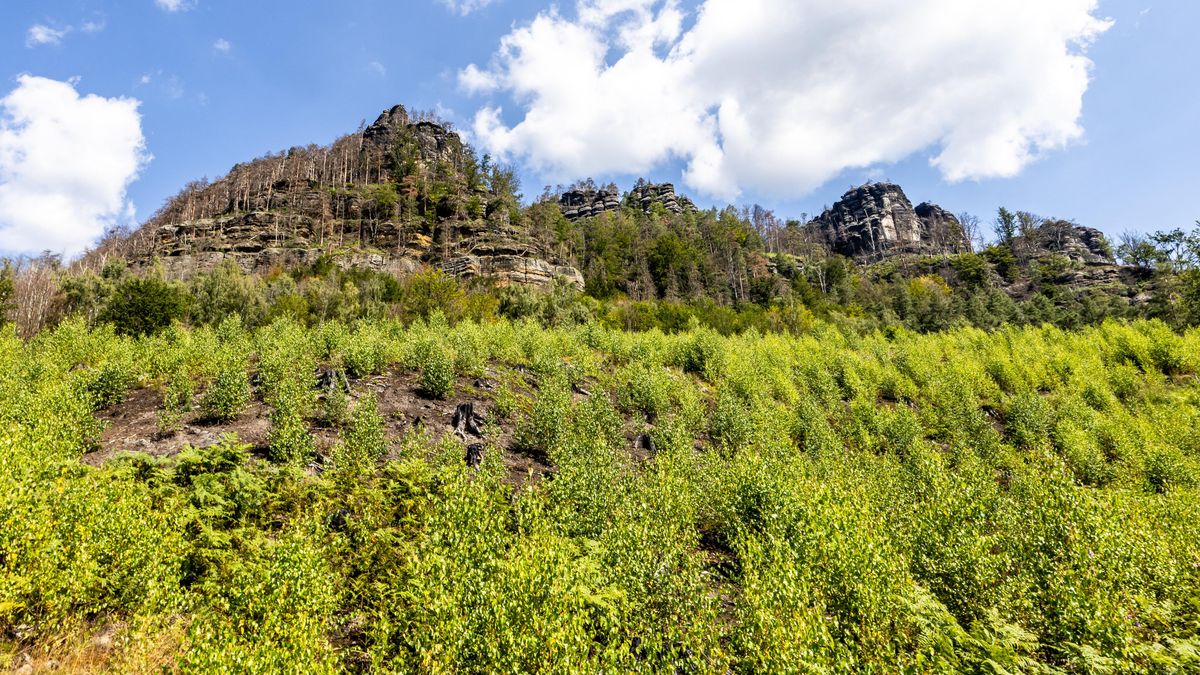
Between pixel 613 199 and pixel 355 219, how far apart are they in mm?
73956

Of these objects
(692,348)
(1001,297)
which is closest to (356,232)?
(692,348)

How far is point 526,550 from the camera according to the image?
22.1 ft

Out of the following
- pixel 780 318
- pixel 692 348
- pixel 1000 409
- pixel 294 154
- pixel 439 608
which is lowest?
pixel 1000 409

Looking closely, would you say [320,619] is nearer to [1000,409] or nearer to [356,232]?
[1000,409]

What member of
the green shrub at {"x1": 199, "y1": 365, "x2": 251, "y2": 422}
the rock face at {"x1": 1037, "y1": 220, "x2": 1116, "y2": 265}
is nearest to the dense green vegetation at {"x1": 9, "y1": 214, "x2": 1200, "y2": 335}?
the rock face at {"x1": 1037, "y1": 220, "x2": 1116, "y2": 265}

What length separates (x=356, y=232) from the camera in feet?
252

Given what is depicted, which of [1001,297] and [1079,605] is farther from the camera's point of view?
[1001,297]

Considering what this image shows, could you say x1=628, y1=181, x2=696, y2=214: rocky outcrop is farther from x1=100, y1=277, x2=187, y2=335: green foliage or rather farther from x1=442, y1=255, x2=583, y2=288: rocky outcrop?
x1=100, y1=277, x2=187, y2=335: green foliage

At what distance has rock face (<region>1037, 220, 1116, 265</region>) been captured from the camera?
10494cm

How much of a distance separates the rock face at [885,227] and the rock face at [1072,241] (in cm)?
1485

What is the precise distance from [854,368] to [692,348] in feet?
39.2

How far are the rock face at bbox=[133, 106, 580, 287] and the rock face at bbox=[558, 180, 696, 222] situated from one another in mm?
42062

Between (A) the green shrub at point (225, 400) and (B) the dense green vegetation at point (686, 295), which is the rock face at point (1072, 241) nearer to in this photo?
(B) the dense green vegetation at point (686, 295)

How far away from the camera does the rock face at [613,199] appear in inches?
5162
